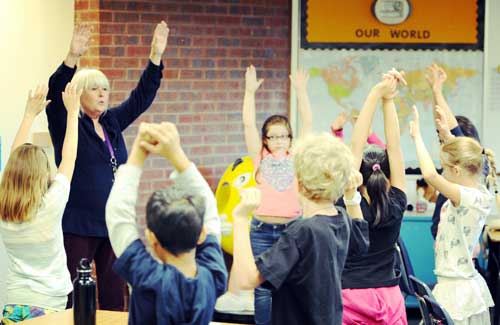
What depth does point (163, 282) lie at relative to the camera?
2.81 meters

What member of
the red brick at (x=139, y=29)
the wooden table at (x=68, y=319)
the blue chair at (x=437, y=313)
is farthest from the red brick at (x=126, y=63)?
the blue chair at (x=437, y=313)

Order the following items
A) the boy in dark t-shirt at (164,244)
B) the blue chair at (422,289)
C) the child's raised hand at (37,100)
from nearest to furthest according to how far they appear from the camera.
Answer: the boy in dark t-shirt at (164,244) → the blue chair at (422,289) → the child's raised hand at (37,100)

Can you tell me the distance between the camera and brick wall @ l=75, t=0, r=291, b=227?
6.81 metres

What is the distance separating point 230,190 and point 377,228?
2843 mm

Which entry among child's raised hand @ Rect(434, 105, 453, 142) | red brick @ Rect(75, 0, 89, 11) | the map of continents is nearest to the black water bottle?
child's raised hand @ Rect(434, 105, 453, 142)

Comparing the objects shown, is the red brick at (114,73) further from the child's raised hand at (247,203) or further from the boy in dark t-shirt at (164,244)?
the boy in dark t-shirt at (164,244)

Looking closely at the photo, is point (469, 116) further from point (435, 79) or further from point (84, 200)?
point (84, 200)

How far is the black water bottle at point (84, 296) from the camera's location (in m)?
3.48

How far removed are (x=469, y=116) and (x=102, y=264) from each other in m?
3.74

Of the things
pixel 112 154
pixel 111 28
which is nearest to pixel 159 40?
pixel 112 154

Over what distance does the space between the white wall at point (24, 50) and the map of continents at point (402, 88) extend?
2.04m

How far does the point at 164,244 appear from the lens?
2842 mm

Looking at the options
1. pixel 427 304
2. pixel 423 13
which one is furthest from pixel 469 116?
pixel 427 304

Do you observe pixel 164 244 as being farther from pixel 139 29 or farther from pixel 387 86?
pixel 139 29
